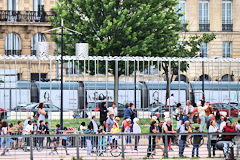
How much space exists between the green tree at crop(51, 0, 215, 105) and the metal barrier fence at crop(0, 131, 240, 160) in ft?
62.0

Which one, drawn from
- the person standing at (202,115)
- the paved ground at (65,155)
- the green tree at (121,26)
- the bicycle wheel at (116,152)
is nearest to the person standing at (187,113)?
the person standing at (202,115)

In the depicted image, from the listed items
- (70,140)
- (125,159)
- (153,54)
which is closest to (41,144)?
(70,140)

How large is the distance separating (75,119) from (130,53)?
26.7 feet

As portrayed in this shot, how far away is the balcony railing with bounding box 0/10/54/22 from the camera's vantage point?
57906 mm

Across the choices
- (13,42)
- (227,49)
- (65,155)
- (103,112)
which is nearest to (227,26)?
(227,49)

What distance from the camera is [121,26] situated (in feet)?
143

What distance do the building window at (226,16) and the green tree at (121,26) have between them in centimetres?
2027

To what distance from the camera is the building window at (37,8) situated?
5869 centimetres

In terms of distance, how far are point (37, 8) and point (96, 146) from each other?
121 ft

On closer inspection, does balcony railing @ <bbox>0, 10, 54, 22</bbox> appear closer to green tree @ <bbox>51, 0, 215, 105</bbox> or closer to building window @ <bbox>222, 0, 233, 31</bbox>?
green tree @ <bbox>51, 0, 215, 105</bbox>

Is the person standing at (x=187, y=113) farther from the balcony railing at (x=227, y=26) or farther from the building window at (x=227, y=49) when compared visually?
the balcony railing at (x=227, y=26)

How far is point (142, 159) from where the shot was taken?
2366 cm

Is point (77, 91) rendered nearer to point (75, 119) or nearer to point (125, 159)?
point (75, 119)

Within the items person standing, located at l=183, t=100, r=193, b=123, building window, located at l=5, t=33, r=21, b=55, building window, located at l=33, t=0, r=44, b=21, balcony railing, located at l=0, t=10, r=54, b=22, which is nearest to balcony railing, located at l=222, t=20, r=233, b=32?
balcony railing, located at l=0, t=10, r=54, b=22
